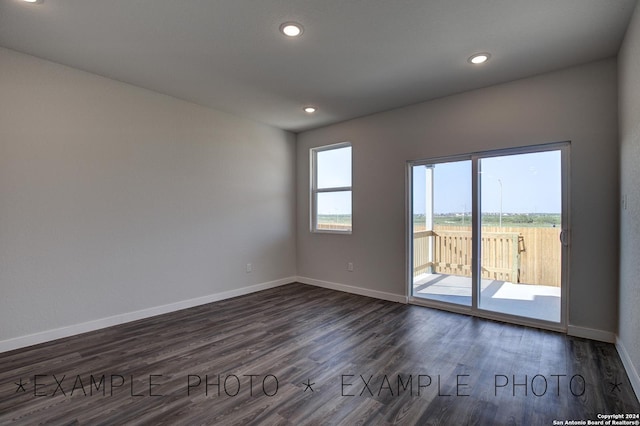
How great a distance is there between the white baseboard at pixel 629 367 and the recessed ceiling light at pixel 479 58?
2.73 meters

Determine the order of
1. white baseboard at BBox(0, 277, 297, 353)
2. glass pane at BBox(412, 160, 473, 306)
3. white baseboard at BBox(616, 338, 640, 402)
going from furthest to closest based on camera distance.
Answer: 1. glass pane at BBox(412, 160, 473, 306)
2. white baseboard at BBox(0, 277, 297, 353)
3. white baseboard at BBox(616, 338, 640, 402)

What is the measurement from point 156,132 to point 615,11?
4449mm

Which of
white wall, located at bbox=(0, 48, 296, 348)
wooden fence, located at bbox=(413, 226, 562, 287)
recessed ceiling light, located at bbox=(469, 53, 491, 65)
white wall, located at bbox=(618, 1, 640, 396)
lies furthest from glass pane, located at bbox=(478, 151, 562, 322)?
white wall, located at bbox=(0, 48, 296, 348)

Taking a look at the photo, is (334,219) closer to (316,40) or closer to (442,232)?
→ (442,232)

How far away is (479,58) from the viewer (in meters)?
2.88

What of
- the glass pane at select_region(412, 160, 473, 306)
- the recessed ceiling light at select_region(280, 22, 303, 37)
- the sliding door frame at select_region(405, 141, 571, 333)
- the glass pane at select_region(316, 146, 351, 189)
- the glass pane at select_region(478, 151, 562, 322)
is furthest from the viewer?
the glass pane at select_region(316, 146, 351, 189)

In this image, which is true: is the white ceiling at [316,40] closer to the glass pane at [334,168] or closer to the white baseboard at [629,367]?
the glass pane at [334,168]

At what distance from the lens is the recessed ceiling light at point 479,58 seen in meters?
2.83

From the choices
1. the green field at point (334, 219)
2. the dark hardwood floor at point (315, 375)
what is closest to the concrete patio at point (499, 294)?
the dark hardwood floor at point (315, 375)

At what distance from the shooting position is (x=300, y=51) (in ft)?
9.10

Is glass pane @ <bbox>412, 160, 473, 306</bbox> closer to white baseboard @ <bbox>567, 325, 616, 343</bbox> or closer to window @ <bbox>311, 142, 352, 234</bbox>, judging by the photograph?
white baseboard @ <bbox>567, 325, 616, 343</bbox>

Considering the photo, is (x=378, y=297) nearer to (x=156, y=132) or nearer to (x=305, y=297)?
(x=305, y=297)

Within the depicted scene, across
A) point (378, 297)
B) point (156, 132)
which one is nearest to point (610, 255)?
point (378, 297)

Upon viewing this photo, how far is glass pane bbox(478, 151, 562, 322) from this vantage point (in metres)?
3.23
